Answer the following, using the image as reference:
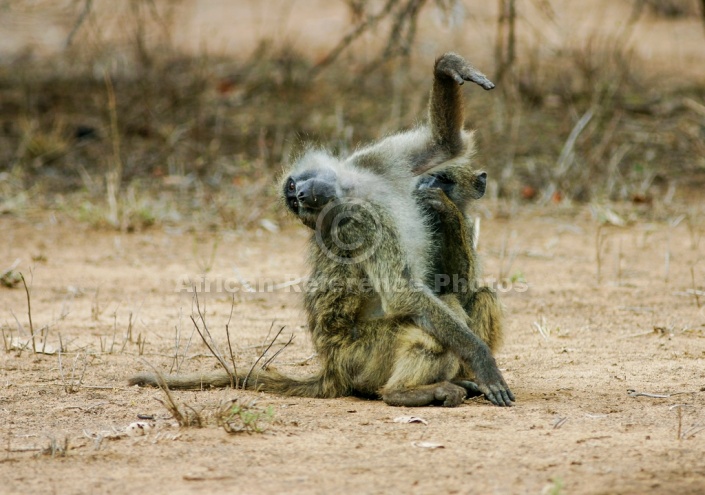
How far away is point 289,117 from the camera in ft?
37.9

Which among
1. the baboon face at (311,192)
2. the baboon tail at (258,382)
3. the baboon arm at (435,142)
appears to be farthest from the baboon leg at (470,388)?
the baboon arm at (435,142)

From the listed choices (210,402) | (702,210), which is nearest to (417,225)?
(210,402)

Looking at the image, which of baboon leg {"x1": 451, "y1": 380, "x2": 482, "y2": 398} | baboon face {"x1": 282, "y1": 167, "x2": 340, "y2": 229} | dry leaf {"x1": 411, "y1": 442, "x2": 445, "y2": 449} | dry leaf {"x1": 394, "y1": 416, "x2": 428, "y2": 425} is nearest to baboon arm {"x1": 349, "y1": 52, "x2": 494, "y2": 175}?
baboon face {"x1": 282, "y1": 167, "x2": 340, "y2": 229}

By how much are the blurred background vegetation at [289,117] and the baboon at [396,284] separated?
309cm

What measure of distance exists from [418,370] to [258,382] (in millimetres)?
792

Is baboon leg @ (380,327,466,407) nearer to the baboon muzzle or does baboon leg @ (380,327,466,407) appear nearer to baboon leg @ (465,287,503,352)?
baboon leg @ (465,287,503,352)

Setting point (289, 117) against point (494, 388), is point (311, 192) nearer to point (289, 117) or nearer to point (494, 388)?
point (494, 388)

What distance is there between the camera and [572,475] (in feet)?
10.5

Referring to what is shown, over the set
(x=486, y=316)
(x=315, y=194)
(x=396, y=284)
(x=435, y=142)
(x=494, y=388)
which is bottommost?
(x=494, y=388)

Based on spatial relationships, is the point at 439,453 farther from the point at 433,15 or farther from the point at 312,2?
the point at 312,2

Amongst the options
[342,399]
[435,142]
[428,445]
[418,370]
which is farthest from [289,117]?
[428,445]

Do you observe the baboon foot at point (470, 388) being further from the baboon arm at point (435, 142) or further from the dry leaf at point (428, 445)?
the baboon arm at point (435, 142)

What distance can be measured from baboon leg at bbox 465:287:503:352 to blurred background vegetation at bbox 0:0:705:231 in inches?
138

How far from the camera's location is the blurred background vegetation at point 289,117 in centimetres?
932
